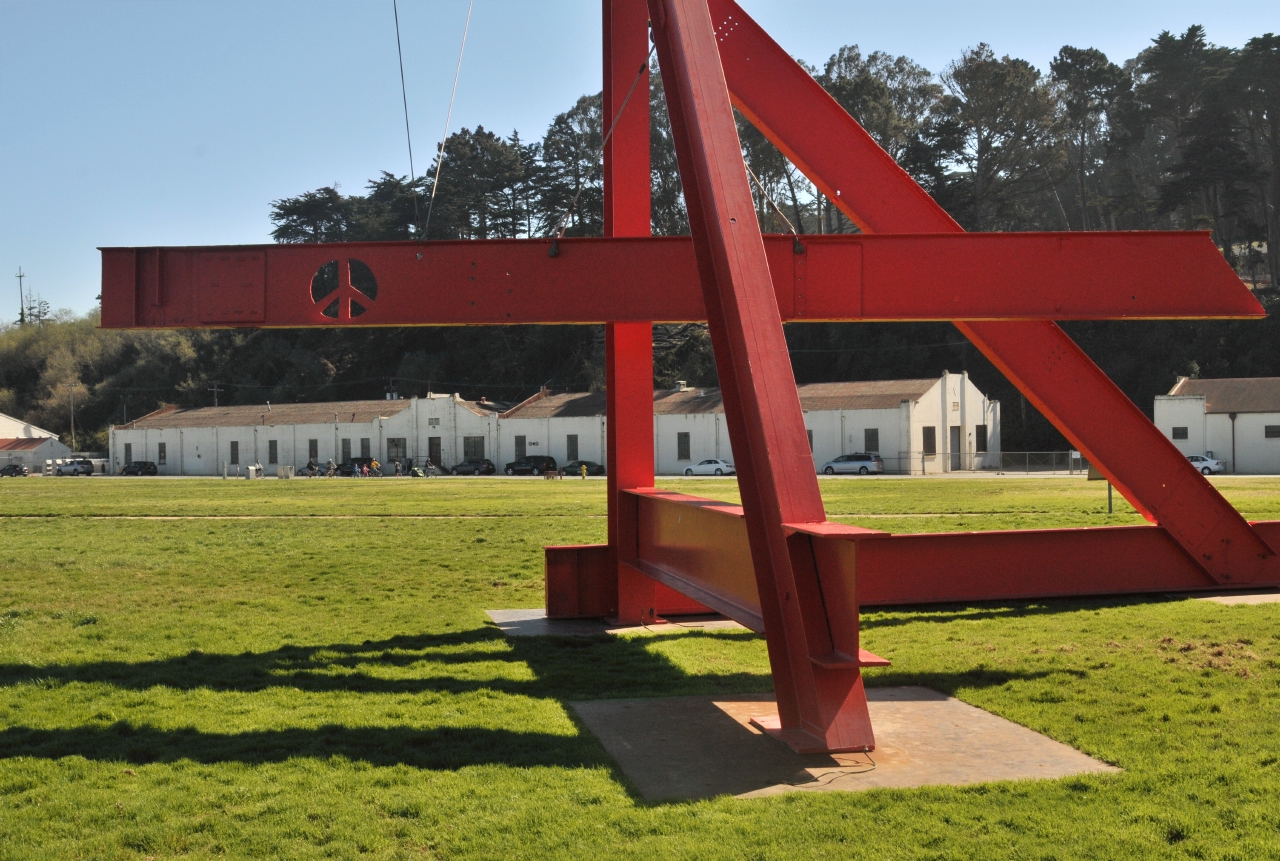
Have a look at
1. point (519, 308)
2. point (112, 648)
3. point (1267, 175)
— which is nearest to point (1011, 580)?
point (519, 308)

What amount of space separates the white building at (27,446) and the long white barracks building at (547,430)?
1163cm

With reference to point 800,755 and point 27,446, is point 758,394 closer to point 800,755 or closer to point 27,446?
point 800,755

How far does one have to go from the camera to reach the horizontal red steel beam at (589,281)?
8.49m

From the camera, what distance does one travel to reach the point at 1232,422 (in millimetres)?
56625

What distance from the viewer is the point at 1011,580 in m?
11.1

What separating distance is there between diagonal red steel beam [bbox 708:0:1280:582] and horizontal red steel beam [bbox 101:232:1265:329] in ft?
2.16

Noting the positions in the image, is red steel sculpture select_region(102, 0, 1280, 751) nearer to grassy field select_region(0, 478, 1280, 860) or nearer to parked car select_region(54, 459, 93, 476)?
grassy field select_region(0, 478, 1280, 860)

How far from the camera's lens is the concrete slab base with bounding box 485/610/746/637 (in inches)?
416

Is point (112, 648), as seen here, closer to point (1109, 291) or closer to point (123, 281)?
point (123, 281)

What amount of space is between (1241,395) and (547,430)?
3796 centimetres

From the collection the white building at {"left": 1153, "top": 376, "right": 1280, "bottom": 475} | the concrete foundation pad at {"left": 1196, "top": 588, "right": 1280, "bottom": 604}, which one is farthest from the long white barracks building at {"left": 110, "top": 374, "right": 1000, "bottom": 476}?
the concrete foundation pad at {"left": 1196, "top": 588, "right": 1280, "bottom": 604}

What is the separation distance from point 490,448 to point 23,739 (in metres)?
66.4

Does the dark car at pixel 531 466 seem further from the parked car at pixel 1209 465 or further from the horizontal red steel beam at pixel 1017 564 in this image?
the horizontal red steel beam at pixel 1017 564

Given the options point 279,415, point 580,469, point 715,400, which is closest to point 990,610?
point 580,469
